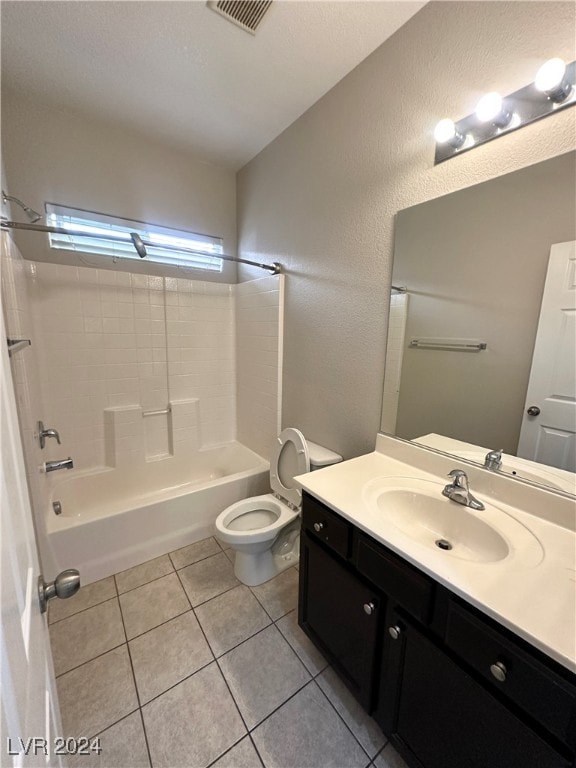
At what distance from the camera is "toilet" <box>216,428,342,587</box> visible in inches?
64.4

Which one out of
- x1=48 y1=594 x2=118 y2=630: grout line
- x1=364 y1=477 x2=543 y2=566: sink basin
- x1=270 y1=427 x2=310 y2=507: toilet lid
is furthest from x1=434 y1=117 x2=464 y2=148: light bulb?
x1=48 y1=594 x2=118 y2=630: grout line

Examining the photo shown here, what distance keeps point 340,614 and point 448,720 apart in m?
0.40

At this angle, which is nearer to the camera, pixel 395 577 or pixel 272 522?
pixel 395 577

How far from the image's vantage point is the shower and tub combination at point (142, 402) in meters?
1.82

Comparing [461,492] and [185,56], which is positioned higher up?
[185,56]

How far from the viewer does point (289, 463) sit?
185 centimetres

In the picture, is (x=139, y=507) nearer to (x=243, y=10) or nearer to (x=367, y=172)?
(x=367, y=172)

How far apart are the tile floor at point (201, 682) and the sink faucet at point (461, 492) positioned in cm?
90

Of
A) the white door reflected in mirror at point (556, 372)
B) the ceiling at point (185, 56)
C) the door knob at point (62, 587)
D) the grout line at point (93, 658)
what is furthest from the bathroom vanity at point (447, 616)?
the ceiling at point (185, 56)

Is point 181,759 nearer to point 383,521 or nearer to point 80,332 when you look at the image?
point 383,521

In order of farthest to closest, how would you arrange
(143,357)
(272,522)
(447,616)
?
(143,357)
(272,522)
(447,616)

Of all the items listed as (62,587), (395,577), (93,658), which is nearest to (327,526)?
(395,577)

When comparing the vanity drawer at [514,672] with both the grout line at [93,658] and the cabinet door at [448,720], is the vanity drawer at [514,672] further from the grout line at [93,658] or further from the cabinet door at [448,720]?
the grout line at [93,658]

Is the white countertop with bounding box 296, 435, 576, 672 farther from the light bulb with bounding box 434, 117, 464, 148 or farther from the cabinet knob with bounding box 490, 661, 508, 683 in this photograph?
the light bulb with bounding box 434, 117, 464, 148
